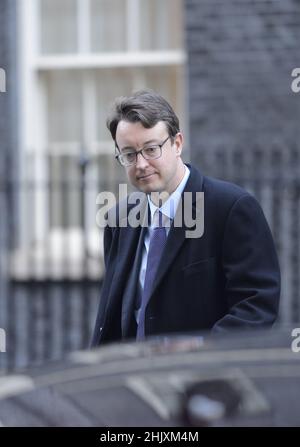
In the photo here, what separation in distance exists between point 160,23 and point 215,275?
553cm

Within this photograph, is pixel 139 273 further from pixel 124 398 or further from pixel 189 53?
pixel 189 53

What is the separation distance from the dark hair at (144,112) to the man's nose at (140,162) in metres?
0.10

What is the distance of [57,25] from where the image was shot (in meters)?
8.92

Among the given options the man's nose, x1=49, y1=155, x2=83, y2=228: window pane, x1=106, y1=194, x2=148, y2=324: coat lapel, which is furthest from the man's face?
x1=49, y1=155, x2=83, y2=228: window pane

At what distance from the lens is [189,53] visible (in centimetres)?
854

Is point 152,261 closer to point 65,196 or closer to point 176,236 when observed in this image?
point 176,236

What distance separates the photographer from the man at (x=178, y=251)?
3568mm

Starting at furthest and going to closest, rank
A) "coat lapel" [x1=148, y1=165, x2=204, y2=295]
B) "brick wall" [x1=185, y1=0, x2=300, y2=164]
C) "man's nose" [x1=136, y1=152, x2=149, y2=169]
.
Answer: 1. "brick wall" [x1=185, y1=0, x2=300, y2=164]
2. "coat lapel" [x1=148, y1=165, x2=204, y2=295]
3. "man's nose" [x1=136, y1=152, x2=149, y2=169]

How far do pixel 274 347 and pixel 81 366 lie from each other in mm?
568

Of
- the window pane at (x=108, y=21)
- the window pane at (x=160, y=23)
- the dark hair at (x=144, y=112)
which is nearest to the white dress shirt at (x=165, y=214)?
the dark hair at (x=144, y=112)

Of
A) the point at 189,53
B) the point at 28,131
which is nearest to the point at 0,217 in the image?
the point at 28,131

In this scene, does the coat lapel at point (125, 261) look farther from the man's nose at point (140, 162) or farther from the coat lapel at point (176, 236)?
the man's nose at point (140, 162)

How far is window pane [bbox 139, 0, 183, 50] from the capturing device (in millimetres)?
8805

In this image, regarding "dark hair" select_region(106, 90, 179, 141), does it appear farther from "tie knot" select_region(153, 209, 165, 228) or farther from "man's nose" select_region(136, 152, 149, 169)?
"tie knot" select_region(153, 209, 165, 228)
